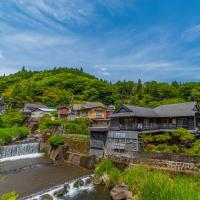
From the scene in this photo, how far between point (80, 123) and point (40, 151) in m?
9.62

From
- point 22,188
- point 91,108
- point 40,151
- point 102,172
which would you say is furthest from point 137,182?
point 91,108

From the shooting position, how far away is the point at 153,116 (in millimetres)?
29547

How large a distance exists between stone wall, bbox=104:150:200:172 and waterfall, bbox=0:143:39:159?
1738 cm

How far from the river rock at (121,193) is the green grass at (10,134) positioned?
27561mm

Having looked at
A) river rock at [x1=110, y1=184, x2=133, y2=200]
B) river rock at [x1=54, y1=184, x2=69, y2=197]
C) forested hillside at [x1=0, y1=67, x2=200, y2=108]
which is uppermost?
forested hillside at [x1=0, y1=67, x2=200, y2=108]

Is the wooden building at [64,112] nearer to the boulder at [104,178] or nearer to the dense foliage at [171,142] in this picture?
the dense foliage at [171,142]

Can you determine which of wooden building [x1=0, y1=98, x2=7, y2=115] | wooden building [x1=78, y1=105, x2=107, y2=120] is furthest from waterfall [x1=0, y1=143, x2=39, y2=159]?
wooden building [x1=0, y1=98, x2=7, y2=115]

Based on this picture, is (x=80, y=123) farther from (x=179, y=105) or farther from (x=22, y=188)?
(x=22, y=188)

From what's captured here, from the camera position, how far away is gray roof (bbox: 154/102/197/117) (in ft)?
94.0

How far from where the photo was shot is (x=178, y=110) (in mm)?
30266

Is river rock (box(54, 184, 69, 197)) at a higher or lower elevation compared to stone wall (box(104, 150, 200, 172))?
lower

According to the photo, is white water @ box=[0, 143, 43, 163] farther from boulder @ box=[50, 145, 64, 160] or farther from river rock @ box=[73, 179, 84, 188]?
river rock @ box=[73, 179, 84, 188]

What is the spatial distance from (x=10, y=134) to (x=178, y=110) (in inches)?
1225

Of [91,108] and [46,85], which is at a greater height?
[46,85]
